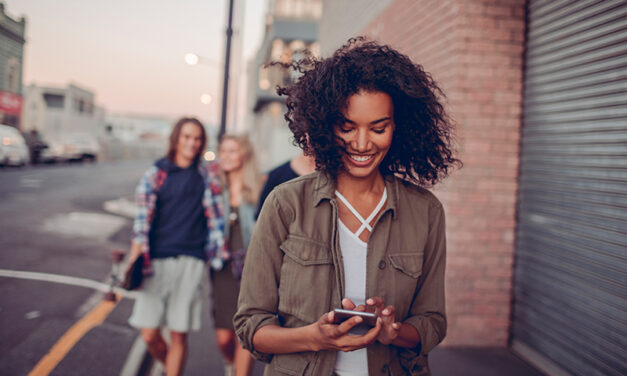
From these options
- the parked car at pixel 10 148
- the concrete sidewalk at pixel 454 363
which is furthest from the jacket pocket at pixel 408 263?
the parked car at pixel 10 148

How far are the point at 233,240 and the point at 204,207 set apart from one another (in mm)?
430

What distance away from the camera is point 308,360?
1526mm

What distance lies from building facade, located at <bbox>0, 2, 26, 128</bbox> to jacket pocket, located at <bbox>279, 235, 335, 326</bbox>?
45796 millimetres

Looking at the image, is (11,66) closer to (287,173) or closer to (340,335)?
(287,173)

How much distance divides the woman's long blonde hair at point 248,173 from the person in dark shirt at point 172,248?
17.9 inches

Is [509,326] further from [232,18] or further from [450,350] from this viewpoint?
[232,18]

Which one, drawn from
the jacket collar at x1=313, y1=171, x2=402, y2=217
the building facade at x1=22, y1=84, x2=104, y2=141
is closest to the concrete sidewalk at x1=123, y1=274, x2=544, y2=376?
the jacket collar at x1=313, y1=171, x2=402, y2=217

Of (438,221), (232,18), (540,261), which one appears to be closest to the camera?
(438,221)

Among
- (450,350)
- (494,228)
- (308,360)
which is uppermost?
(494,228)

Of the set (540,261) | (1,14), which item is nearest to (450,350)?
(540,261)

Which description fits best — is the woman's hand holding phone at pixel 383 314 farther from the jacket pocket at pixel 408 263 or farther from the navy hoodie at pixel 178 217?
the navy hoodie at pixel 178 217

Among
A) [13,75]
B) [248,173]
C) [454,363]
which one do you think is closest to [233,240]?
[248,173]

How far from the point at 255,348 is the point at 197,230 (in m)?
2.14

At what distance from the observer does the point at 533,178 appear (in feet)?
12.9
